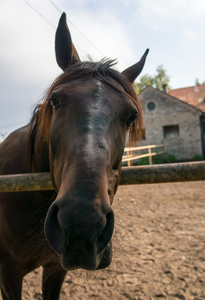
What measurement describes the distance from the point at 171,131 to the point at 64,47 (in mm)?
20730

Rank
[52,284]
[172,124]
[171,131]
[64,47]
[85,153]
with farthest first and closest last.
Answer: [171,131]
[172,124]
[52,284]
[64,47]
[85,153]

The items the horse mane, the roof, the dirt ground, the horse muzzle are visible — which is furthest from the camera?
the roof

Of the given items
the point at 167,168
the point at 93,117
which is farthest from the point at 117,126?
the point at 167,168

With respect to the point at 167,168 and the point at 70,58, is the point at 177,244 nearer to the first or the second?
the point at 167,168

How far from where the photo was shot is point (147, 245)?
436 cm

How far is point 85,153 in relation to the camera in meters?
1.12

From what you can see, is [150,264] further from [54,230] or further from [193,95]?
[193,95]

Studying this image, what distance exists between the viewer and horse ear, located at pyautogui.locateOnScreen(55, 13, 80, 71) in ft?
6.03

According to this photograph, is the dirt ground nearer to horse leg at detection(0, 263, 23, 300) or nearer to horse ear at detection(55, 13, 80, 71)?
horse leg at detection(0, 263, 23, 300)

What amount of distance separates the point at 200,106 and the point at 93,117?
2362cm

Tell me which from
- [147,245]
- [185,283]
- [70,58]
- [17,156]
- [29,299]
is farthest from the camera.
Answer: [147,245]

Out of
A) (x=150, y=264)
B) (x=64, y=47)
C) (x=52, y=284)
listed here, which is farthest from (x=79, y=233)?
(x=150, y=264)

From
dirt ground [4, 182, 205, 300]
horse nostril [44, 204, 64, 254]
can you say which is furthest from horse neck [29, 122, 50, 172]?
Answer: horse nostril [44, 204, 64, 254]

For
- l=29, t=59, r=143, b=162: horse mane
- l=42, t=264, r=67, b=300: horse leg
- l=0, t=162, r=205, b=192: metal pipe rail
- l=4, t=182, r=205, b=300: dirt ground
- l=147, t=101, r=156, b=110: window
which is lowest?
l=4, t=182, r=205, b=300: dirt ground
